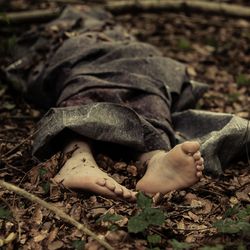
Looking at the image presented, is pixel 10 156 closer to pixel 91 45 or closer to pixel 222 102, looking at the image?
pixel 91 45

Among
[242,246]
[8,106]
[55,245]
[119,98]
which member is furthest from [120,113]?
[8,106]

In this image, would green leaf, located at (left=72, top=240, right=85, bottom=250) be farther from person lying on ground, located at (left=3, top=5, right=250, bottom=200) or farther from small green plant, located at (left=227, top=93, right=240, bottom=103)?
small green plant, located at (left=227, top=93, right=240, bottom=103)

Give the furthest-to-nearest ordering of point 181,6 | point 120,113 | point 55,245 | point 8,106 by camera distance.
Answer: point 181,6, point 8,106, point 120,113, point 55,245

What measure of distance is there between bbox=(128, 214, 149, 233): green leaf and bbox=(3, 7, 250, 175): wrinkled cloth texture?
A: 27.9 inches

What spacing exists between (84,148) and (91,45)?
1031 millimetres

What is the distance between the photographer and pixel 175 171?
8.79 ft

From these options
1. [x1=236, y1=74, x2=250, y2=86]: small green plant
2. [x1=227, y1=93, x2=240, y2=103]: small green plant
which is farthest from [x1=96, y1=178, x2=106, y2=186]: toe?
[x1=236, y1=74, x2=250, y2=86]: small green plant

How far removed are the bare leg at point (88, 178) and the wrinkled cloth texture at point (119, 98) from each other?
170mm

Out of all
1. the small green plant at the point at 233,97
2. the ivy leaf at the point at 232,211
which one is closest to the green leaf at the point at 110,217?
the ivy leaf at the point at 232,211

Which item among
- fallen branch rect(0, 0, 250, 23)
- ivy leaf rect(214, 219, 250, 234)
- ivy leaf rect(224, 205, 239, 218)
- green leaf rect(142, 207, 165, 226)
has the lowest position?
fallen branch rect(0, 0, 250, 23)

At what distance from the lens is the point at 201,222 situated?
263 cm

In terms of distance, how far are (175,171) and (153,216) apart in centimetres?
44

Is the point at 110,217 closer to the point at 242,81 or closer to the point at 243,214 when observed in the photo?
the point at 243,214

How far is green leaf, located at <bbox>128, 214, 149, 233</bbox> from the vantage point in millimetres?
2250
